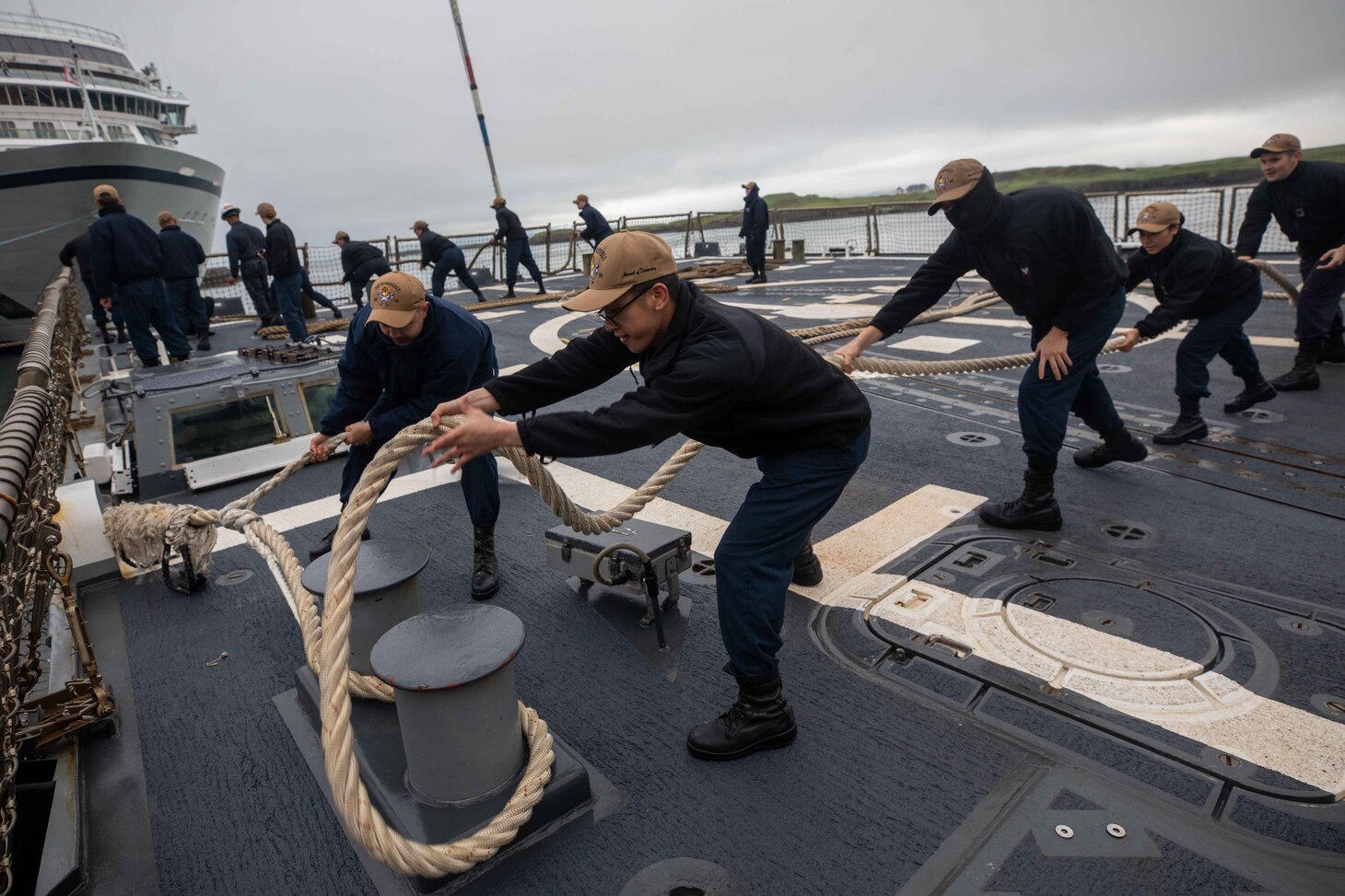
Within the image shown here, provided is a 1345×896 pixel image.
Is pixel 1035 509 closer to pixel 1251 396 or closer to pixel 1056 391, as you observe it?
pixel 1056 391

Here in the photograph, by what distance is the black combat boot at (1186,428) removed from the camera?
428 centimetres

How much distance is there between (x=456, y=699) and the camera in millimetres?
1703

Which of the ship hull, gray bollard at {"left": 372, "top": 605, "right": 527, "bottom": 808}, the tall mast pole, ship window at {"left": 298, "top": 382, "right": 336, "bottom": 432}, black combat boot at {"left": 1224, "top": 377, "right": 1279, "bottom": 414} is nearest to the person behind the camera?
gray bollard at {"left": 372, "top": 605, "right": 527, "bottom": 808}

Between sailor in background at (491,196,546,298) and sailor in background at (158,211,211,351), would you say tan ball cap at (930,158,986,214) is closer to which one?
sailor in background at (158,211,211,351)

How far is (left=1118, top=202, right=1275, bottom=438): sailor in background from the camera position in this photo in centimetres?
407

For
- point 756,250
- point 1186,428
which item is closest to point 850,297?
point 756,250

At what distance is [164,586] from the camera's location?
137 inches

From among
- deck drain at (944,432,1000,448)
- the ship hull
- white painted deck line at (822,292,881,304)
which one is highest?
the ship hull

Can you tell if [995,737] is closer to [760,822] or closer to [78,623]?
[760,822]

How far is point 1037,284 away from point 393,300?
2.81 metres

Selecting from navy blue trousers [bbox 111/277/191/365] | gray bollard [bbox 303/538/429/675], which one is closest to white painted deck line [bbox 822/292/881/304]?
navy blue trousers [bbox 111/277/191/365]

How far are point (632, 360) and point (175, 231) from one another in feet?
30.6

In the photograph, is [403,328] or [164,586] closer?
[403,328]

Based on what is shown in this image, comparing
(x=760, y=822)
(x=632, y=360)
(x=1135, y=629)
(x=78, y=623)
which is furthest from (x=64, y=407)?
(x=1135, y=629)
